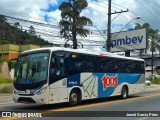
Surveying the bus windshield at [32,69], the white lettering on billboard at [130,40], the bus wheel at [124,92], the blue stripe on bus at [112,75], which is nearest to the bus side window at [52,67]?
the bus windshield at [32,69]

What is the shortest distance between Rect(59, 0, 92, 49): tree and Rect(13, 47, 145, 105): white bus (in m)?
28.8

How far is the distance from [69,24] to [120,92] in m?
29.9

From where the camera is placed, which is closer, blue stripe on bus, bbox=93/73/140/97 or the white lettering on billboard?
blue stripe on bus, bbox=93/73/140/97

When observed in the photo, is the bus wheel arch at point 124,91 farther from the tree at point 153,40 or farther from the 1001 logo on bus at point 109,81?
the tree at point 153,40

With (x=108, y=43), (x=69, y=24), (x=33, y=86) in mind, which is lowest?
(x=33, y=86)

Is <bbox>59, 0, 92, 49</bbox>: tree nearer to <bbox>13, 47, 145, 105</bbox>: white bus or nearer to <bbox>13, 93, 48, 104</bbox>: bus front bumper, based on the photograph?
<bbox>13, 47, 145, 105</bbox>: white bus

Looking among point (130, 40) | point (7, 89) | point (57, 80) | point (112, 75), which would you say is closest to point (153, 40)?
point (130, 40)

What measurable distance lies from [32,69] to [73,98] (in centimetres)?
287

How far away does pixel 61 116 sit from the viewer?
→ 13.8 meters

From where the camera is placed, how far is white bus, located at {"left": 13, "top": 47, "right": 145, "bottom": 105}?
16328mm

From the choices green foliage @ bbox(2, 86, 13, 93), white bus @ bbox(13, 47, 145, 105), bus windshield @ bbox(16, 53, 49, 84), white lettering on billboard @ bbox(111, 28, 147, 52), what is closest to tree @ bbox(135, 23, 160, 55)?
white lettering on billboard @ bbox(111, 28, 147, 52)

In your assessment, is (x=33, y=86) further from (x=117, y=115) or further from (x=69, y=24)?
(x=69, y=24)

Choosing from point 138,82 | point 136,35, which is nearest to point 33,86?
point 138,82

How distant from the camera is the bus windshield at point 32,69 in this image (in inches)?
645
